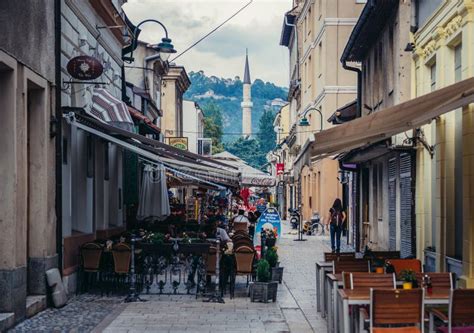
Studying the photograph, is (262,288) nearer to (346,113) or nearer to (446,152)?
(446,152)

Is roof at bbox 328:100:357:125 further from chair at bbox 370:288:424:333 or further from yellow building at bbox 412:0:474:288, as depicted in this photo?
chair at bbox 370:288:424:333

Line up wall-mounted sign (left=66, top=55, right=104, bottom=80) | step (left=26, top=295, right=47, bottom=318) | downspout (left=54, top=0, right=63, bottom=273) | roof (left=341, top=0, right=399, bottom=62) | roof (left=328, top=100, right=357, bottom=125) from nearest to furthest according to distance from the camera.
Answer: step (left=26, top=295, right=47, bottom=318) < downspout (left=54, top=0, right=63, bottom=273) < wall-mounted sign (left=66, top=55, right=104, bottom=80) < roof (left=341, top=0, right=399, bottom=62) < roof (left=328, top=100, right=357, bottom=125)

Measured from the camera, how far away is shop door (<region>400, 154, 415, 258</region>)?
17.6 metres

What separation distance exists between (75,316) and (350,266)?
4.51 m

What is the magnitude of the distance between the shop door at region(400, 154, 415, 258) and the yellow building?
61cm

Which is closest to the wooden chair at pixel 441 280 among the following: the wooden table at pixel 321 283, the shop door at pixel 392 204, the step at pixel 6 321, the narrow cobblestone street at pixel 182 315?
the narrow cobblestone street at pixel 182 315

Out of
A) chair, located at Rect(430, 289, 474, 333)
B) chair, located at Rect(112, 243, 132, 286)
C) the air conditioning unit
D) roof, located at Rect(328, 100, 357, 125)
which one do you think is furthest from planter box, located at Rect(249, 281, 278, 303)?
the air conditioning unit

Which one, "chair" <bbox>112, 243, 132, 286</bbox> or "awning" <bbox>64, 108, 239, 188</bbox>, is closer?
"awning" <bbox>64, 108, 239, 188</bbox>

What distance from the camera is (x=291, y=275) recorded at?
20.3m

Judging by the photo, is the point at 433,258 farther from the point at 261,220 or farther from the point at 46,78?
the point at 261,220

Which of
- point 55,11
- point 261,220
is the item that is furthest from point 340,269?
point 261,220

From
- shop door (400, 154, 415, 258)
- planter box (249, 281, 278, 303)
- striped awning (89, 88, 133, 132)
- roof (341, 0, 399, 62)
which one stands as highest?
roof (341, 0, 399, 62)

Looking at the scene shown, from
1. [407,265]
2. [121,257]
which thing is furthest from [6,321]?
[407,265]

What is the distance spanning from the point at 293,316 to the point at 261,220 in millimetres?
12679
